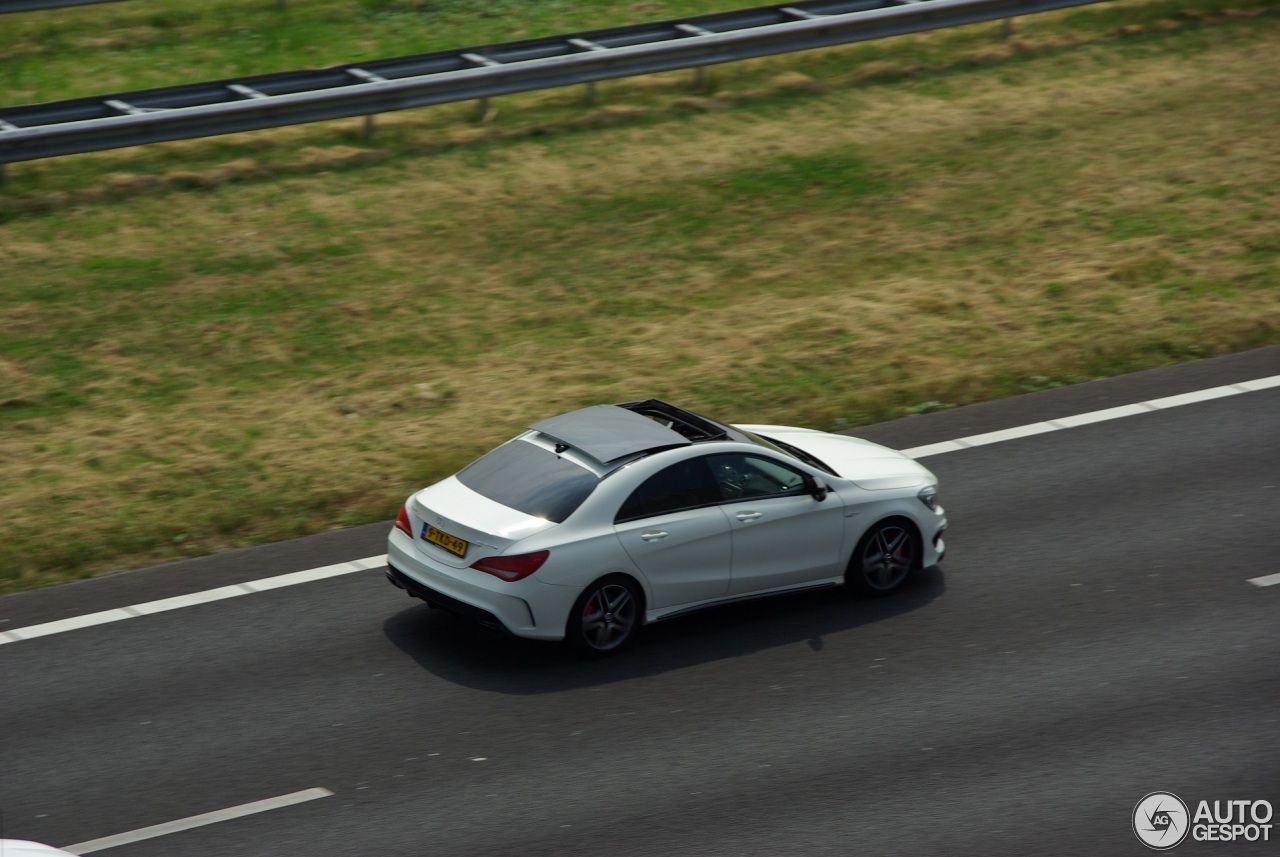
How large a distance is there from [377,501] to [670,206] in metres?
7.01

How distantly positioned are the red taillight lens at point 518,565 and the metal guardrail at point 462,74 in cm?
1044

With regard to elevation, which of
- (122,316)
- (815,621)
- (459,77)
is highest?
(459,77)

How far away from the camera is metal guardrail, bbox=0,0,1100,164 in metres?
18.0

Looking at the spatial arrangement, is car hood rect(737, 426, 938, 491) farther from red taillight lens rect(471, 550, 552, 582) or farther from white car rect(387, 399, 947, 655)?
red taillight lens rect(471, 550, 552, 582)

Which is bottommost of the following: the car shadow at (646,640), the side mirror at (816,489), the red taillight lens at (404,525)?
the car shadow at (646,640)

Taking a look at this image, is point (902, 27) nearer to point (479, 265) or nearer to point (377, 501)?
point (479, 265)

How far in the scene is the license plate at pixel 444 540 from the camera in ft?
32.8

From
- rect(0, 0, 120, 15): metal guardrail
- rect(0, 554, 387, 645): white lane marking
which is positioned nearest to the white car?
rect(0, 554, 387, 645): white lane marking

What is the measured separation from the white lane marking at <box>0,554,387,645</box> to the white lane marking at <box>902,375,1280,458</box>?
4.97 metres

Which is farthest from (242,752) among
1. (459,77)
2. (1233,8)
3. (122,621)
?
(1233,8)

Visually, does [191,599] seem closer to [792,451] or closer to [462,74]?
[792,451]

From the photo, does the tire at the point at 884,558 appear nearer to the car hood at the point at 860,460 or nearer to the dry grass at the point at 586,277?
the car hood at the point at 860,460

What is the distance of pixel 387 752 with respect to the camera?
9016mm

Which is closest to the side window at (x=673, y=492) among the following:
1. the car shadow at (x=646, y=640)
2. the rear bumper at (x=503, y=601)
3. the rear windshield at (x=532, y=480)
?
the rear windshield at (x=532, y=480)
